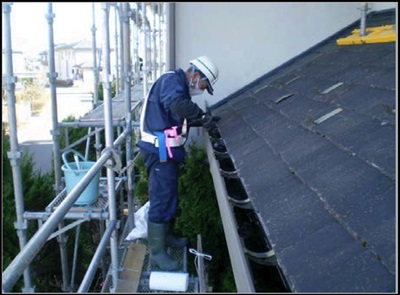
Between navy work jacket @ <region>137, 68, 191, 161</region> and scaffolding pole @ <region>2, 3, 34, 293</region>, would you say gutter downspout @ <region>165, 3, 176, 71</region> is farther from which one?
scaffolding pole @ <region>2, 3, 34, 293</region>

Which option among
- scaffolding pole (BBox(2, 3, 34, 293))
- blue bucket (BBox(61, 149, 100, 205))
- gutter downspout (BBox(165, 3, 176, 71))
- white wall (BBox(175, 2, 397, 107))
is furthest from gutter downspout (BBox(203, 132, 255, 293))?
white wall (BBox(175, 2, 397, 107))

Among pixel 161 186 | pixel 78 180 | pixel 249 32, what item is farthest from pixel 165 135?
pixel 249 32

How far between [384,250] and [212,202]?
3.11 metres

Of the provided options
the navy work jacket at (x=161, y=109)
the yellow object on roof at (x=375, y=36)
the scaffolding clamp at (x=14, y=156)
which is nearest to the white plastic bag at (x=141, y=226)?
the navy work jacket at (x=161, y=109)

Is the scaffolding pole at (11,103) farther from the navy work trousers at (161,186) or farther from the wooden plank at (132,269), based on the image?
the navy work trousers at (161,186)

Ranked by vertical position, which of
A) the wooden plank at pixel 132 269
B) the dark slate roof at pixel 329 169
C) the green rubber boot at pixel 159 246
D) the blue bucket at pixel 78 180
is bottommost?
the wooden plank at pixel 132 269

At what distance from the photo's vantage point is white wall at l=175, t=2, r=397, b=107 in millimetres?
5082

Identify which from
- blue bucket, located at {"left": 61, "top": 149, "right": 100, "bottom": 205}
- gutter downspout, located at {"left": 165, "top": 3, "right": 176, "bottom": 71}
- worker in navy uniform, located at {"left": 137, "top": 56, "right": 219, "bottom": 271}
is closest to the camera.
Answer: worker in navy uniform, located at {"left": 137, "top": 56, "right": 219, "bottom": 271}

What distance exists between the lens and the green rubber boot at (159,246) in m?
3.37

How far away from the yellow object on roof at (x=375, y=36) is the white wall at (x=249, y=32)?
0.71m

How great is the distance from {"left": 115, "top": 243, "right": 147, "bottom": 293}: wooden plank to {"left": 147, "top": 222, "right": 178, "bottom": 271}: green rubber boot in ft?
0.50

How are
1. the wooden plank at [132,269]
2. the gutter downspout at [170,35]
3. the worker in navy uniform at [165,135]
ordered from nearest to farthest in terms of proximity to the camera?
the worker in navy uniform at [165,135]
the wooden plank at [132,269]
the gutter downspout at [170,35]

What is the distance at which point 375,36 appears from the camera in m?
3.95

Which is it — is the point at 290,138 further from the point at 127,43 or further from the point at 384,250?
the point at 127,43
